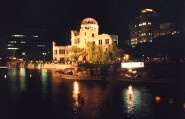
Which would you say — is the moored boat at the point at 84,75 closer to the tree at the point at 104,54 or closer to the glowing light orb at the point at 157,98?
the glowing light orb at the point at 157,98

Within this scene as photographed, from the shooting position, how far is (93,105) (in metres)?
52.8

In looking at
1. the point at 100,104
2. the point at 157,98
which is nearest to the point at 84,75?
the point at 157,98

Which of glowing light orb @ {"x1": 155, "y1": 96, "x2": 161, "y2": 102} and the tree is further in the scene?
the tree

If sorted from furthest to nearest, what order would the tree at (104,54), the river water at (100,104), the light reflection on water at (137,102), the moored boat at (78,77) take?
the tree at (104,54) < the moored boat at (78,77) < the light reflection on water at (137,102) < the river water at (100,104)

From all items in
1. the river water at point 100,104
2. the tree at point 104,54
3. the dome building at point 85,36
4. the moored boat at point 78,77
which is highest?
the dome building at point 85,36

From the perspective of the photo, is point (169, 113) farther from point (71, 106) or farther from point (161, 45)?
point (161, 45)

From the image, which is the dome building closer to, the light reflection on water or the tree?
the tree

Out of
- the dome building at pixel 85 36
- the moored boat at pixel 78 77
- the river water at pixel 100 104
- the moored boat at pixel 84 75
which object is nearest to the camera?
the river water at pixel 100 104

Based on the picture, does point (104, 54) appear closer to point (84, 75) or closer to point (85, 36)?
point (85, 36)

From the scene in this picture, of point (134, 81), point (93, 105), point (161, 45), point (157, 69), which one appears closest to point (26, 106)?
point (93, 105)

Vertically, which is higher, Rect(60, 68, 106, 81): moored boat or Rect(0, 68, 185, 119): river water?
Rect(60, 68, 106, 81): moored boat

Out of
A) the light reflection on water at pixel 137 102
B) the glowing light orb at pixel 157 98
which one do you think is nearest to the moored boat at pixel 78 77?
the light reflection on water at pixel 137 102

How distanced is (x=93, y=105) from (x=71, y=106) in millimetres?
3932

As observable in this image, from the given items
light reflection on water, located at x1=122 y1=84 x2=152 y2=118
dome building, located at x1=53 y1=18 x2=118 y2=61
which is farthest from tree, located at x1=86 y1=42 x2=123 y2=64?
light reflection on water, located at x1=122 y1=84 x2=152 y2=118
